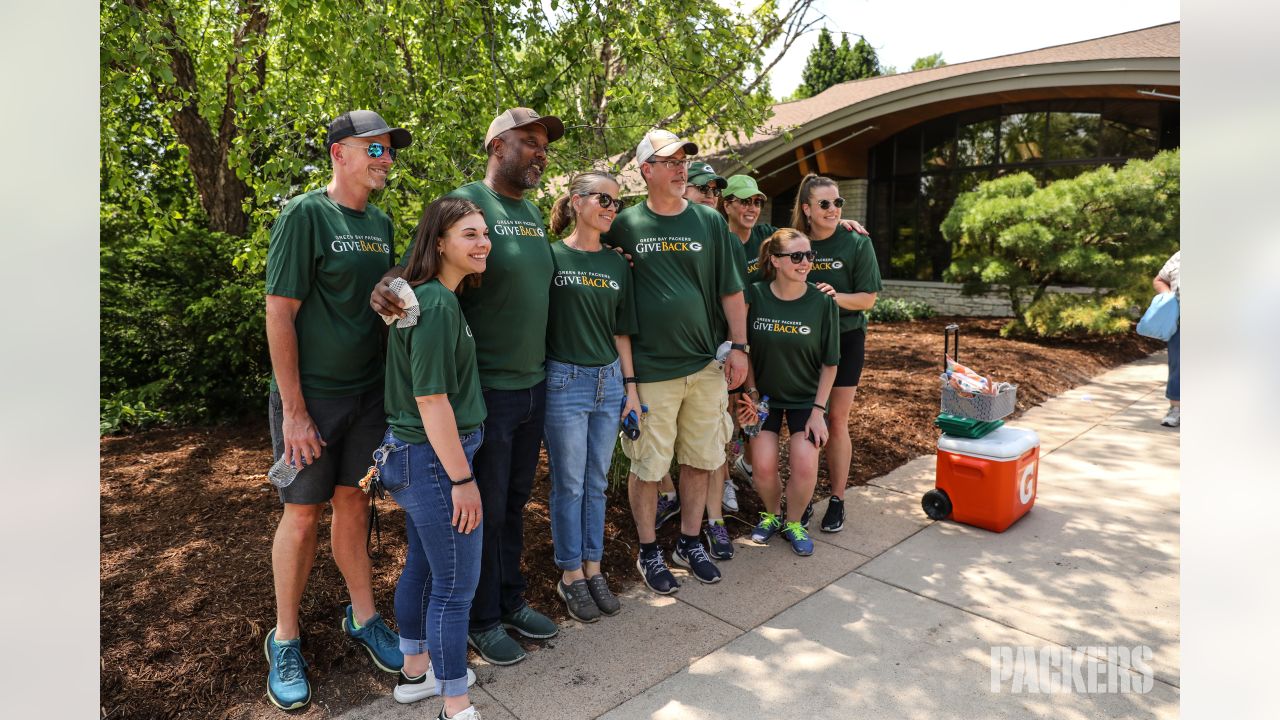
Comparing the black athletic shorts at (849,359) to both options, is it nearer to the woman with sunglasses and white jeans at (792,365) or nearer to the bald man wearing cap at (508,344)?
the woman with sunglasses and white jeans at (792,365)

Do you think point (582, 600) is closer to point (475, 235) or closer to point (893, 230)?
point (475, 235)

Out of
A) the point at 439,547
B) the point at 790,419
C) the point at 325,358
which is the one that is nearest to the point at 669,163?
the point at 790,419

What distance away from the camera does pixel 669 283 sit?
402 centimetres

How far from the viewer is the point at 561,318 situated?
3.68 metres

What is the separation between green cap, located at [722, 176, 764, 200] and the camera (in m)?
5.04

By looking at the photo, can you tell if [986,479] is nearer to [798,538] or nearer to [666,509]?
[798,538]

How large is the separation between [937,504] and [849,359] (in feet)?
3.62

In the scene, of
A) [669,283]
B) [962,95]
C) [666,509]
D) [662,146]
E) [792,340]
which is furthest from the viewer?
[962,95]

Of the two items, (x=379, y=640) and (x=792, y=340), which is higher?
(x=792, y=340)

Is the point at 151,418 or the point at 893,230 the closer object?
the point at 151,418

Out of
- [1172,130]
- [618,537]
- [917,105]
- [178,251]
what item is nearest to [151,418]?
[178,251]

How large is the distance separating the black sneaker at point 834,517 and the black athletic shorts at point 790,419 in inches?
25.0

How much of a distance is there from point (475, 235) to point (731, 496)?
117 inches

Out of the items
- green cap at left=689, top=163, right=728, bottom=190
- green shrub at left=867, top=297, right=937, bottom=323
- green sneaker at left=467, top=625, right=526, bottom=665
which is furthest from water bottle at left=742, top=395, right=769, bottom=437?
green shrub at left=867, top=297, right=937, bottom=323
